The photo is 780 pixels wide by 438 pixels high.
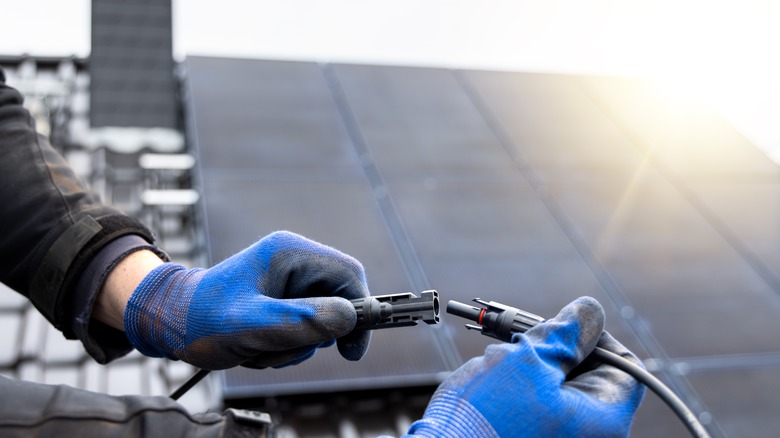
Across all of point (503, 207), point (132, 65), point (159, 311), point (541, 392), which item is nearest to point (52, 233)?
point (159, 311)

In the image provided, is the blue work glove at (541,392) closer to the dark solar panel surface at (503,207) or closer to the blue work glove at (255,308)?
the blue work glove at (255,308)

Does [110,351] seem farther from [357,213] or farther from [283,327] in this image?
[357,213]

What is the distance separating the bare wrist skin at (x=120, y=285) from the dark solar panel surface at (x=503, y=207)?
3.36ft

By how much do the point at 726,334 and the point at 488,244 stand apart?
1.27 metres

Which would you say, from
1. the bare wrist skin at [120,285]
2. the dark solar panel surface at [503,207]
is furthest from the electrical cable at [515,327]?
the dark solar panel surface at [503,207]

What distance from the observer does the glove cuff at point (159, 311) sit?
5.03 ft

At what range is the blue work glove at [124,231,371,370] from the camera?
1435 millimetres

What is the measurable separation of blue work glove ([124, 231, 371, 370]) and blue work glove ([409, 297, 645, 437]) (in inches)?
11.9

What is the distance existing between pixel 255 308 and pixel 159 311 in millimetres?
276

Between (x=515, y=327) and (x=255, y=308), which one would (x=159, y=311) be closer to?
(x=255, y=308)

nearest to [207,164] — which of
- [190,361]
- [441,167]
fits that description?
[441,167]

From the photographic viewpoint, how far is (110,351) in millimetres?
1787

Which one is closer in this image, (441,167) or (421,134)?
(441,167)

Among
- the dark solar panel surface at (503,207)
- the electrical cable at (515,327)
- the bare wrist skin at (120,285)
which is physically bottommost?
the dark solar panel surface at (503,207)
